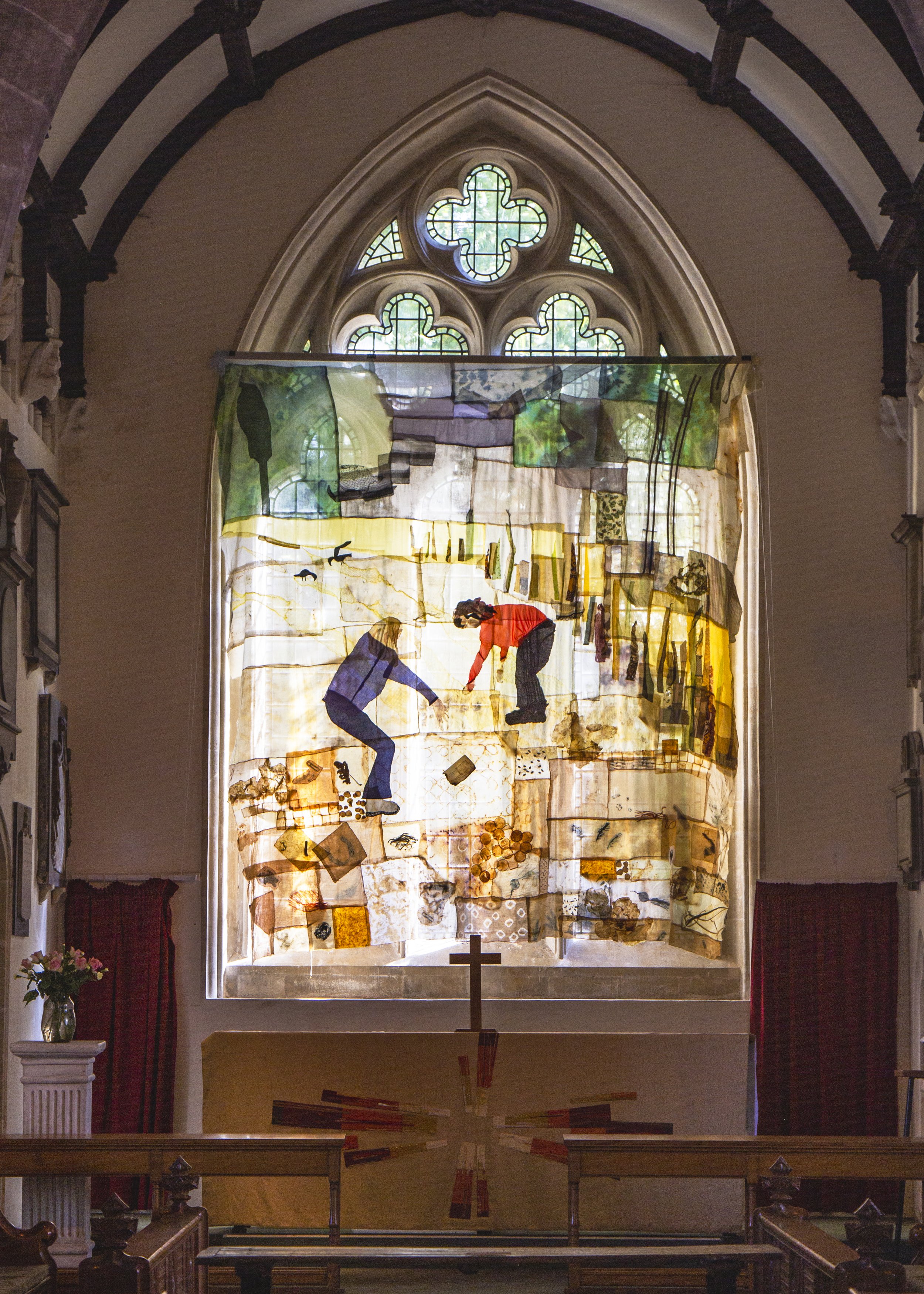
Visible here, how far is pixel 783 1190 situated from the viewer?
17.1ft

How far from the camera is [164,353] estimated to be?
980 cm

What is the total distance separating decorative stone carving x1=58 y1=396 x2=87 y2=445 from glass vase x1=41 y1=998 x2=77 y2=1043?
3849mm

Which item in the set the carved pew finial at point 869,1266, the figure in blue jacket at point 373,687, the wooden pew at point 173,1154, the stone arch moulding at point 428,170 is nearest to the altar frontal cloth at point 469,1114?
the wooden pew at point 173,1154

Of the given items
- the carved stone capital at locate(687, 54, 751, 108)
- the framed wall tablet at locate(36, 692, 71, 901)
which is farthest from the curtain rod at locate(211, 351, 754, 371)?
the framed wall tablet at locate(36, 692, 71, 901)

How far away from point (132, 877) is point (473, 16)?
5.87 m

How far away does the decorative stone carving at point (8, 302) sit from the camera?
25.6ft

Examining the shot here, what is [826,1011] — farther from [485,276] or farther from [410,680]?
[485,276]

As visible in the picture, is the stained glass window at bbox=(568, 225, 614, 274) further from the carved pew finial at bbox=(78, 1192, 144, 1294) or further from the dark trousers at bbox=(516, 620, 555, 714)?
the carved pew finial at bbox=(78, 1192, 144, 1294)

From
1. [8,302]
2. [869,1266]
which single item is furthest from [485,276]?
[869,1266]

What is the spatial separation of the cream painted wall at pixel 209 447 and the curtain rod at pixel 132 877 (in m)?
0.05

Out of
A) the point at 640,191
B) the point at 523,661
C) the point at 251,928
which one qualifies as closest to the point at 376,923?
the point at 251,928

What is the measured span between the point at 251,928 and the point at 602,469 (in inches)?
Answer: 140

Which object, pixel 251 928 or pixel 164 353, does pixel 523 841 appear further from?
pixel 164 353

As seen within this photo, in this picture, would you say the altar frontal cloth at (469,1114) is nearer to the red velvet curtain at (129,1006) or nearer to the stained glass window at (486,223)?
the red velvet curtain at (129,1006)
